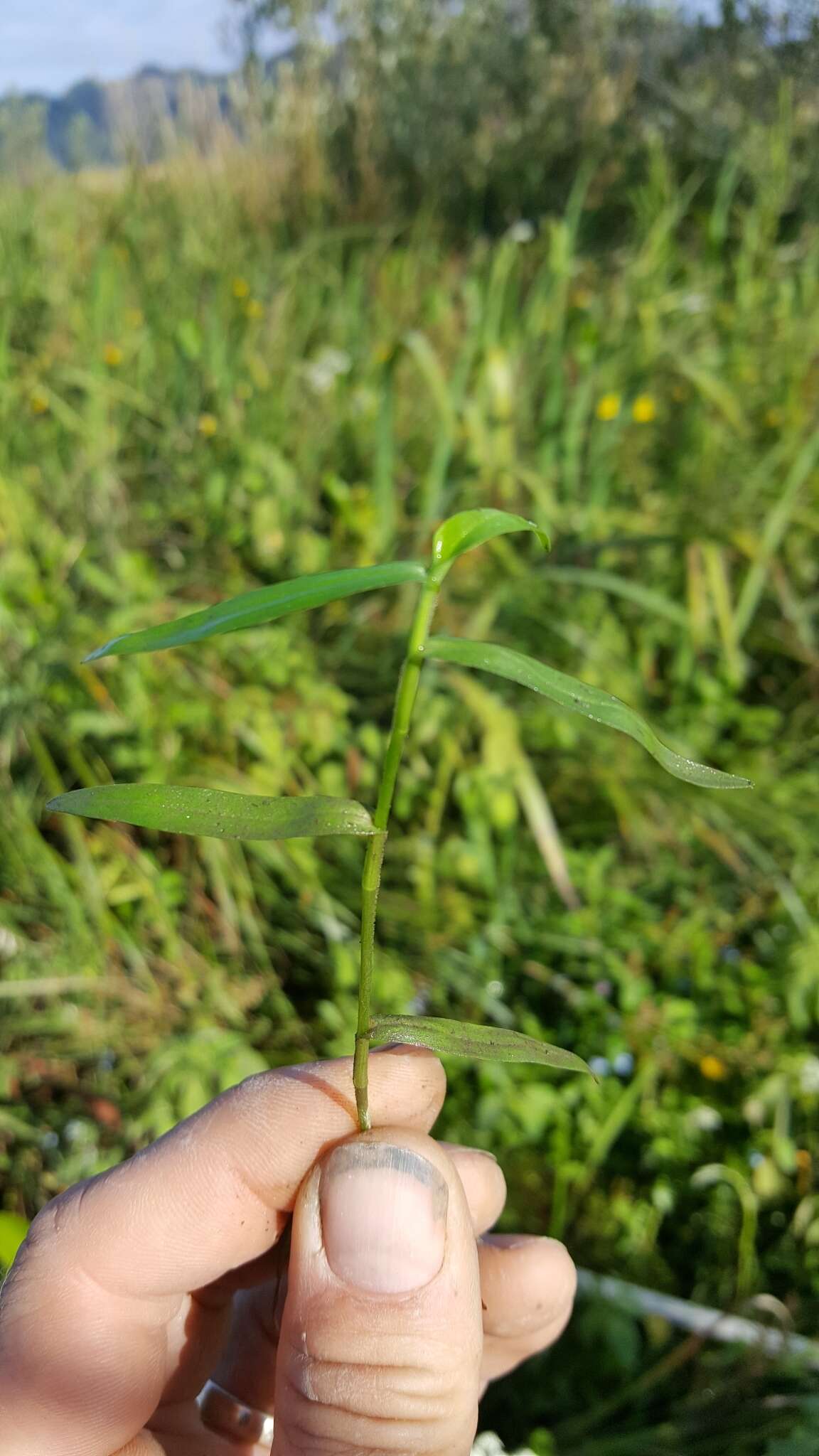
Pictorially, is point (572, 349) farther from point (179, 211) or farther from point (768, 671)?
point (179, 211)

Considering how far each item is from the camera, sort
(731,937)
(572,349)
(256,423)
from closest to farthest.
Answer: (731,937) < (256,423) < (572,349)

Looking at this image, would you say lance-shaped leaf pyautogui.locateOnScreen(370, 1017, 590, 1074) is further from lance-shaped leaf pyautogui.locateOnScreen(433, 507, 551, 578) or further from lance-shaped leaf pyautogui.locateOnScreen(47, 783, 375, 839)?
lance-shaped leaf pyautogui.locateOnScreen(433, 507, 551, 578)

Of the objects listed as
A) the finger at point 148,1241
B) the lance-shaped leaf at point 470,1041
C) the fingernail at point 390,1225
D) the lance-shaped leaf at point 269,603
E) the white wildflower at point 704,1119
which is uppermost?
the lance-shaped leaf at point 269,603

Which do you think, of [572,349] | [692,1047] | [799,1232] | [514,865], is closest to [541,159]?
[572,349]

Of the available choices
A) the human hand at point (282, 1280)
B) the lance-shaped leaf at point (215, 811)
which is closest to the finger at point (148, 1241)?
the human hand at point (282, 1280)

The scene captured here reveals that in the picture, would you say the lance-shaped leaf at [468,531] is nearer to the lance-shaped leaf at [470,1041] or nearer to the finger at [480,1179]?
the lance-shaped leaf at [470,1041]

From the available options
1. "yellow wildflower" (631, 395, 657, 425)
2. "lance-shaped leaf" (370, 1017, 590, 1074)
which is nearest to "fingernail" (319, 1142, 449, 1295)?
"lance-shaped leaf" (370, 1017, 590, 1074)
